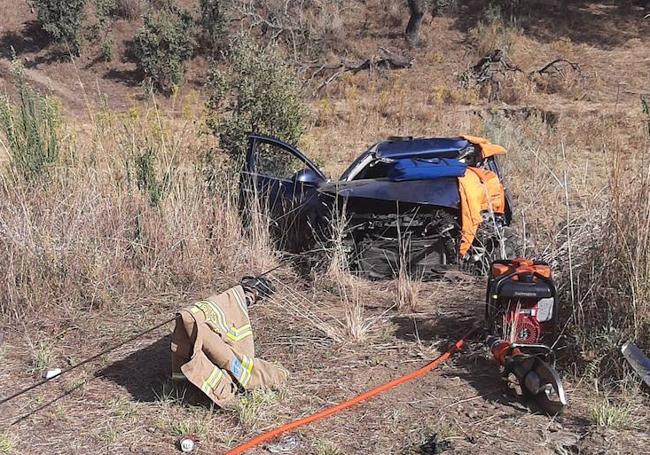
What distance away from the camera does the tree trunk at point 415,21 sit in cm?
2107

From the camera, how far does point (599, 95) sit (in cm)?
1541

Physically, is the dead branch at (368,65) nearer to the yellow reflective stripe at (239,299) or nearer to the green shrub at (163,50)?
the green shrub at (163,50)

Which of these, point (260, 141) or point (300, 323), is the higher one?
point (260, 141)

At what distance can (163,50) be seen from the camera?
20.3 meters

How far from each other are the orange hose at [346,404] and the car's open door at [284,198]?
7.08 ft

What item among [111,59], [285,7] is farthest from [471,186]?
[111,59]

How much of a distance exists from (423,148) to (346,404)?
309cm

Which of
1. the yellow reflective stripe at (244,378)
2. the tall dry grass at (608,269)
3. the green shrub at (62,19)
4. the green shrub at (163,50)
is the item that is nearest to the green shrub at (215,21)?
the green shrub at (163,50)

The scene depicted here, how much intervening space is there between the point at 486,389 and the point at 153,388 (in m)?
1.89

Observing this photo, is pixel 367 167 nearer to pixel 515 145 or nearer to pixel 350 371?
pixel 350 371

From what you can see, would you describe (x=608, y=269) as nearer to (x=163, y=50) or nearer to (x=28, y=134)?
(x=28, y=134)

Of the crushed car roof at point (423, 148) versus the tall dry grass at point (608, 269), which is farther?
the crushed car roof at point (423, 148)

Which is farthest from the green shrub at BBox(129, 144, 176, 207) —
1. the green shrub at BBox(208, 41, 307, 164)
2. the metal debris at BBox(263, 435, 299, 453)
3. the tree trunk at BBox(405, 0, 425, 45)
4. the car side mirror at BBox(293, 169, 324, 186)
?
the tree trunk at BBox(405, 0, 425, 45)

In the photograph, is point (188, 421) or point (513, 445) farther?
point (188, 421)
